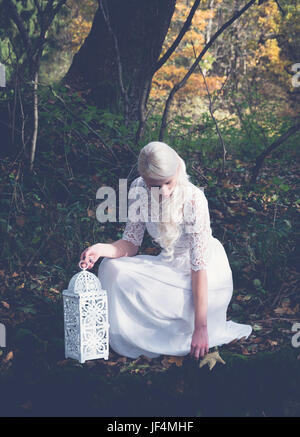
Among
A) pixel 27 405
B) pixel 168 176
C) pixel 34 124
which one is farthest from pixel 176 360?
pixel 34 124

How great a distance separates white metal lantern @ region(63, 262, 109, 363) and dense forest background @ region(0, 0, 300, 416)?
0.16 meters

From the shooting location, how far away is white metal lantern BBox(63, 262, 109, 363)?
11.3 ft

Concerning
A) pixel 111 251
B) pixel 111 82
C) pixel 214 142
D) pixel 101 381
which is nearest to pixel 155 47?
pixel 111 82

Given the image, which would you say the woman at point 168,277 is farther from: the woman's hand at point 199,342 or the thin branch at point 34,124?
the thin branch at point 34,124

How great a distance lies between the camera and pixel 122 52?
717 cm

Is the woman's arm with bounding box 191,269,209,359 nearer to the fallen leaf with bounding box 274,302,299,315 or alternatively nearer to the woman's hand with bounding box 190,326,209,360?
the woman's hand with bounding box 190,326,209,360

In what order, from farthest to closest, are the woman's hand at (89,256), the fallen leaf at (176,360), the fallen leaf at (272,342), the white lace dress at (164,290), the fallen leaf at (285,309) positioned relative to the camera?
the fallen leaf at (285,309) < the fallen leaf at (272,342) < the fallen leaf at (176,360) < the white lace dress at (164,290) < the woman's hand at (89,256)

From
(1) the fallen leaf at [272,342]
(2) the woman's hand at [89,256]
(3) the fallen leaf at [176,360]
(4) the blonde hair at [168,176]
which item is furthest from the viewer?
(1) the fallen leaf at [272,342]

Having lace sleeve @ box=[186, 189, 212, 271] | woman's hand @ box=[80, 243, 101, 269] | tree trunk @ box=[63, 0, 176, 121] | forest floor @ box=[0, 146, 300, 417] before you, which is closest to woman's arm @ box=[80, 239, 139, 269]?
woman's hand @ box=[80, 243, 101, 269]

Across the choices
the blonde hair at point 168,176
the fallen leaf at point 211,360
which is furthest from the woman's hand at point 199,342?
the blonde hair at point 168,176

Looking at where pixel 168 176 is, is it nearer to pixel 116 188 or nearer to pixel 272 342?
pixel 272 342

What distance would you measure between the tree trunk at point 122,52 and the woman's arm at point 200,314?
3670 mm

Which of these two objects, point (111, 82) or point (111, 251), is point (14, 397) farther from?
point (111, 82)

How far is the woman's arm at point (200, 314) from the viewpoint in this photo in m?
3.46
